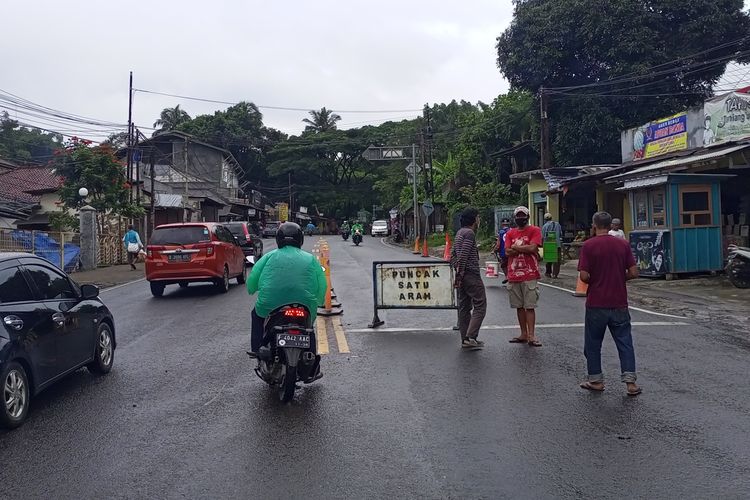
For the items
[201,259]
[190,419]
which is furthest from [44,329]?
[201,259]

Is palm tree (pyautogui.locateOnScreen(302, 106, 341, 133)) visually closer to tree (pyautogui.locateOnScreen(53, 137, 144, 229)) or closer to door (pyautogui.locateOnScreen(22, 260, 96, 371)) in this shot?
tree (pyautogui.locateOnScreen(53, 137, 144, 229))

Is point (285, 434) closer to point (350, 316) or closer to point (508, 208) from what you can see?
point (350, 316)

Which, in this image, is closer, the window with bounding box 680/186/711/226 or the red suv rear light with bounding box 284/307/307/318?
the red suv rear light with bounding box 284/307/307/318

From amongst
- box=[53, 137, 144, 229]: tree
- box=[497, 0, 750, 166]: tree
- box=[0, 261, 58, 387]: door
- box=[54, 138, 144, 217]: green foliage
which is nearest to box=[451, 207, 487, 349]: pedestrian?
box=[0, 261, 58, 387]: door

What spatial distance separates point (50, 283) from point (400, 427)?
380 cm

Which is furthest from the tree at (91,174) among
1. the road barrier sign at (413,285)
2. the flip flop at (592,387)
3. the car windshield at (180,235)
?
the flip flop at (592,387)

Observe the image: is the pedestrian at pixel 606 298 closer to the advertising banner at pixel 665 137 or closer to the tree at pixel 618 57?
the advertising banner at pixel 665 137

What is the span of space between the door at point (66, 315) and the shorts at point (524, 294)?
508 cm

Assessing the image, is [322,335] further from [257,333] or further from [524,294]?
[257,333]

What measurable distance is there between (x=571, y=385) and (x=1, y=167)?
43467mm

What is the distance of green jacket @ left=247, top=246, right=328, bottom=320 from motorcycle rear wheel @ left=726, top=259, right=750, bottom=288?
11.8m

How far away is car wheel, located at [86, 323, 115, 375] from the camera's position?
7.38 m

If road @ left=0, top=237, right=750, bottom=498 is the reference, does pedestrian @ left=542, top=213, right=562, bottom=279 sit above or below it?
above

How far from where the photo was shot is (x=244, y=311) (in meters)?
12.4
